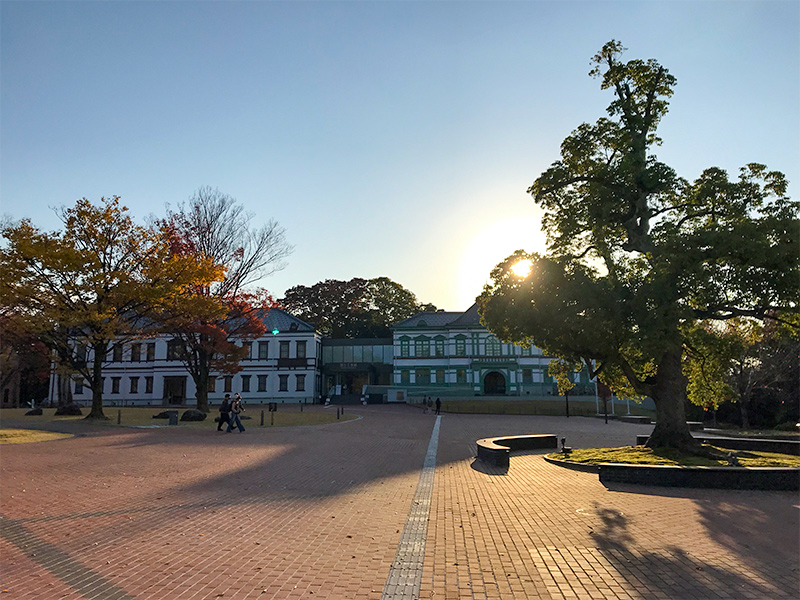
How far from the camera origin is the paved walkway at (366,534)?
5.26 metres

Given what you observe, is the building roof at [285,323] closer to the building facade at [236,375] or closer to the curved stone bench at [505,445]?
the building facade at [236,375]

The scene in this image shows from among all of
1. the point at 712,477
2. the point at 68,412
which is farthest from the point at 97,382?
the point at 712,477

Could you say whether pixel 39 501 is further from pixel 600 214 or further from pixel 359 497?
pixel 600 214

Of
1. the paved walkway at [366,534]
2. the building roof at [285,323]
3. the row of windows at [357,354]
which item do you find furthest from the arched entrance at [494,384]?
the paved walkway at [366,534]

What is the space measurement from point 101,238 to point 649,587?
86.0 feet

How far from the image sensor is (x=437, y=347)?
6134 centimetres

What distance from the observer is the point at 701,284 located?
1302 cm

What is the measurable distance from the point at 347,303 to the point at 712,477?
2545 inches

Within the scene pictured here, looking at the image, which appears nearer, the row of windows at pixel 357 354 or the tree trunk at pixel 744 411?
the tree trunk at pixel 744 411

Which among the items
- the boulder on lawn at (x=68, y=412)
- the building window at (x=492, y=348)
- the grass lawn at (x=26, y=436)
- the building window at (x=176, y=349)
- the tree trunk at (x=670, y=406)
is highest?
the building window at (x=492, y=348)

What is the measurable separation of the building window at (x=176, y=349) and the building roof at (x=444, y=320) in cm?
2246

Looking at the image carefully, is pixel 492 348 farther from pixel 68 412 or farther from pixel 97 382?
pixel 97 382

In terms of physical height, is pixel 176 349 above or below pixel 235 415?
above

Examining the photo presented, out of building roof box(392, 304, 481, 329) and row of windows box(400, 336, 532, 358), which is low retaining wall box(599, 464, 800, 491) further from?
row of windows box(400, 336, 532, 358)
